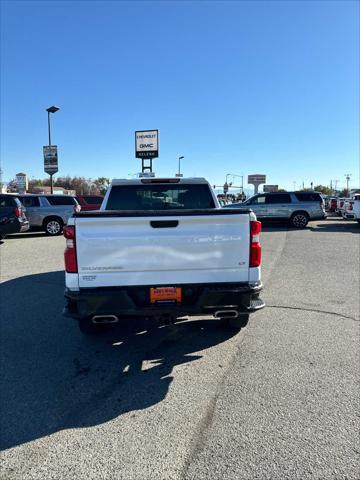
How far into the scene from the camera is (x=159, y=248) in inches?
145

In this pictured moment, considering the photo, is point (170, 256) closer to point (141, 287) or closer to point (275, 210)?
point (141, 287)

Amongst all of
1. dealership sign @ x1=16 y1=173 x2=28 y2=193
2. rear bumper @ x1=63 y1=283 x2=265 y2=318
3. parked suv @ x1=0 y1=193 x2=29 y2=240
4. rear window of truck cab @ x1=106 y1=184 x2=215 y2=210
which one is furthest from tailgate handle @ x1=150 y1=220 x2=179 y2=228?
dealership sign @ x1=16 y1=173 x2=28 y2=193

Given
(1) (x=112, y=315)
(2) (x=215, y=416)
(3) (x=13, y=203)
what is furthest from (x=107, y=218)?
(3) (x=13, y=203)

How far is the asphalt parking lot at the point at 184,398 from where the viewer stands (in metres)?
2.51

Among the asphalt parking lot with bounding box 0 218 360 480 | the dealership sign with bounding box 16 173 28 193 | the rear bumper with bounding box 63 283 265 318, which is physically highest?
the dealership sign with bounding box 16 173 28 193

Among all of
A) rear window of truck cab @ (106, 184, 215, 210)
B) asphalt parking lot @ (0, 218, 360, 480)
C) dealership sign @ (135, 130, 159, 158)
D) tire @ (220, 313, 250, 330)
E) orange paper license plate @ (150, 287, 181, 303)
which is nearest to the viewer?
asphalt parking lot @ (0, 218, 360, 480)

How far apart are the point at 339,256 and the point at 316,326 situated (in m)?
6.51

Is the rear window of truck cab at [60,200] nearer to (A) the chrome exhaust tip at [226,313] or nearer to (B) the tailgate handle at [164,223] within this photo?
(B) the tailgate handle at [164,223]

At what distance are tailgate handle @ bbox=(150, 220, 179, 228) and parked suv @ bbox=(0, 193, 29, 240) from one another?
1123 cm

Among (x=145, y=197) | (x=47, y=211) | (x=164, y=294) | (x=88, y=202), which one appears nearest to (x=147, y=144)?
(x=88, y=202)

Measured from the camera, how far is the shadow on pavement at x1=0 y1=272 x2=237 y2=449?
3057 millimetres

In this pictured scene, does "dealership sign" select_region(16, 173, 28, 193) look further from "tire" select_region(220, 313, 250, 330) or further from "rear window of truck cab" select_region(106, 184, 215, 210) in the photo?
"tire" select_region(220, 313, 250, 330)

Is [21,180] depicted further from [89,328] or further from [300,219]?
[89,328]

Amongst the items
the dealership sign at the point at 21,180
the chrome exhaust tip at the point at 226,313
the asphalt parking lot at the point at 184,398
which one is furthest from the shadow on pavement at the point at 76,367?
the dealership sign at the point at 21,180
